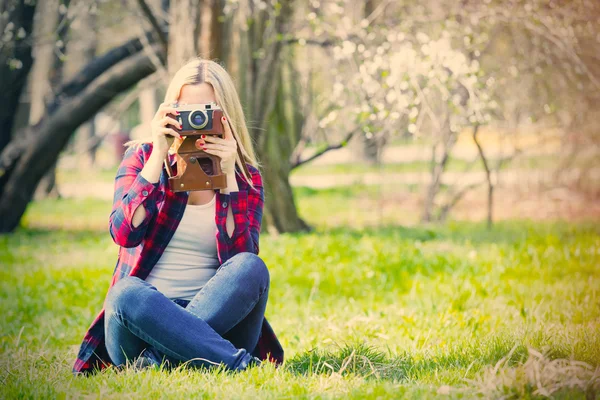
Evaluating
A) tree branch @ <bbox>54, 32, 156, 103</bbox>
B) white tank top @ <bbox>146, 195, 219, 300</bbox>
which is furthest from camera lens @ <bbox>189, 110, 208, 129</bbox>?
tree branch @ <bbox>54, 32, 156, 103</bbox>

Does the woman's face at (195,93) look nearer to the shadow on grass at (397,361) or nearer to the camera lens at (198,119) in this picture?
the camera lens at (198,119)

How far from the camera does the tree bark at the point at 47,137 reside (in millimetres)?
8805

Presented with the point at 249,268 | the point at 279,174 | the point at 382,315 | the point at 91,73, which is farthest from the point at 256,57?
the point at 249,268

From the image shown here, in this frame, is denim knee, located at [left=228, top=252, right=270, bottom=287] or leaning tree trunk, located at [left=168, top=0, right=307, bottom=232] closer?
denim knee, located at [left=228, top=252, right=270, bottom=287]

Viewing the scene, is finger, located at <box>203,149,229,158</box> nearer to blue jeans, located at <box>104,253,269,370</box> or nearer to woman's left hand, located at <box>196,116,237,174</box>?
woman's left hand, located at <box>196,116,237,174</box>

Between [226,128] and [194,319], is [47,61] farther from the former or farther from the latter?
[194,319]

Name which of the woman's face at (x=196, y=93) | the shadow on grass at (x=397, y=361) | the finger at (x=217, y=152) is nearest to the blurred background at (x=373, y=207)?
the shadow on grass at (x=397, y=361)

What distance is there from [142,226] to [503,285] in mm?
2622

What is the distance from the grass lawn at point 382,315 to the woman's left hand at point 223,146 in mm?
804

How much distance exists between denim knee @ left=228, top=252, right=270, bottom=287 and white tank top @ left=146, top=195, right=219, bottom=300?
17 cm

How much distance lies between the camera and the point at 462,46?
6.57 m

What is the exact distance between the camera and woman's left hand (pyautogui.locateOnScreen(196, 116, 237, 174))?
9.55ft

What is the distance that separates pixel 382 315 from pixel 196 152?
5.44 ft

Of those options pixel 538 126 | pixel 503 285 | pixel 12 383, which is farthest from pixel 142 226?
pixel 538 126
